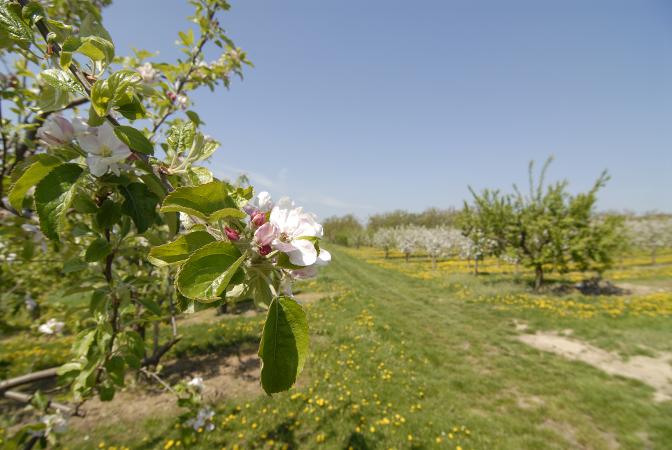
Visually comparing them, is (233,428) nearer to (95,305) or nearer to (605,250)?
(95,305)

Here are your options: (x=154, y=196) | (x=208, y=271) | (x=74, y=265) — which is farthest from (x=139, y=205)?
(x=74, y=265)

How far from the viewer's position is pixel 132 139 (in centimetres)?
80

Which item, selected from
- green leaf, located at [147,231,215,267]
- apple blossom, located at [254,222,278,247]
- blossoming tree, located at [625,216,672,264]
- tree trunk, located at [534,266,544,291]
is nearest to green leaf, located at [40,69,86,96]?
green leaf, located at [147,231,215,267]

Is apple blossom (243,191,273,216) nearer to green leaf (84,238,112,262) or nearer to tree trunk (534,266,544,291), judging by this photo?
green leaf (84,238,112,262)

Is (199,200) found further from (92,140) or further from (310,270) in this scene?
(92,140)

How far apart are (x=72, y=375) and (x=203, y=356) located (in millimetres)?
5933

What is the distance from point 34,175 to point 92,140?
6.9 inches

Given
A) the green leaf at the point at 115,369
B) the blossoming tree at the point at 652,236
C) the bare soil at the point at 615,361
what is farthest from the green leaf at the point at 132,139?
the blossoming tree at the point at 652,236

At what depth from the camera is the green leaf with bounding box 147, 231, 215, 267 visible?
0.69 meters

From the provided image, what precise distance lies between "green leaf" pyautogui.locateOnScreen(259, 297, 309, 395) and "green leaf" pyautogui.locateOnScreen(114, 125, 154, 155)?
52 cm

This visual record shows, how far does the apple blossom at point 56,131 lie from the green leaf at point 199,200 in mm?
578

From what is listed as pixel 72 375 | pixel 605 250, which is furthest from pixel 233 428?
pixel 605 250

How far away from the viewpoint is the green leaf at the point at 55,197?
81 cm

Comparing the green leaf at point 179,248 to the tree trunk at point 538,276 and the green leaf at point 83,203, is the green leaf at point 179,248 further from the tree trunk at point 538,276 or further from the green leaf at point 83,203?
the tree trunk at point 538,276
